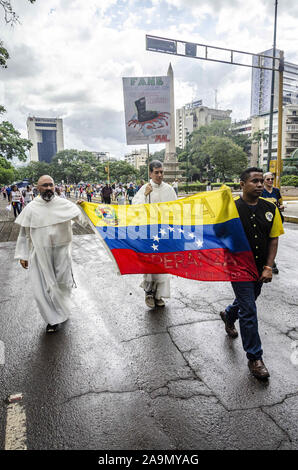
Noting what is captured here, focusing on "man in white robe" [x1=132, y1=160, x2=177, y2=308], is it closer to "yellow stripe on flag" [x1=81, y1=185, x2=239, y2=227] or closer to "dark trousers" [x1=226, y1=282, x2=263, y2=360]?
"yellow stripe on flag" [x1=81, y1=185, x2=239, y2=227]

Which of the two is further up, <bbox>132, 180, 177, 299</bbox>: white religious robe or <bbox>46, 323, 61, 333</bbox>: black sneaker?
<bbox>132, 180, 177, 299</bbox>: white religious robe

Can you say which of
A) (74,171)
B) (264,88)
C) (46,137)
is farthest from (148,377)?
(46,137)

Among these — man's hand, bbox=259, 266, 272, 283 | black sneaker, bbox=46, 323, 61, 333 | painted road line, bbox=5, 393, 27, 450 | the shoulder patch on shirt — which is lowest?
painted road line, bbox=5, 393, 27, 450

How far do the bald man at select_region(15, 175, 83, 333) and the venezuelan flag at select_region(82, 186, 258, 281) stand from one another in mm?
418

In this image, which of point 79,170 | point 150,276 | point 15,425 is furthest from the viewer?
point 79,170

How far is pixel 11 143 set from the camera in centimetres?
2614

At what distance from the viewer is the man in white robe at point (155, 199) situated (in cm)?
447

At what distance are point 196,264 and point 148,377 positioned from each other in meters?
1.25

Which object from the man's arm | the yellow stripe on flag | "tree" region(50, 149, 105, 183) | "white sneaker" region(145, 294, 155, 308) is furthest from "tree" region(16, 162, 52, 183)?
the man's arm

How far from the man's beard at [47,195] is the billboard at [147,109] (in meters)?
4.38

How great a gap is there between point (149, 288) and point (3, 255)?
5.46 m

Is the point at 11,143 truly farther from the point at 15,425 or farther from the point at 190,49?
the point at 15,425

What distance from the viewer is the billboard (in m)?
7.69
